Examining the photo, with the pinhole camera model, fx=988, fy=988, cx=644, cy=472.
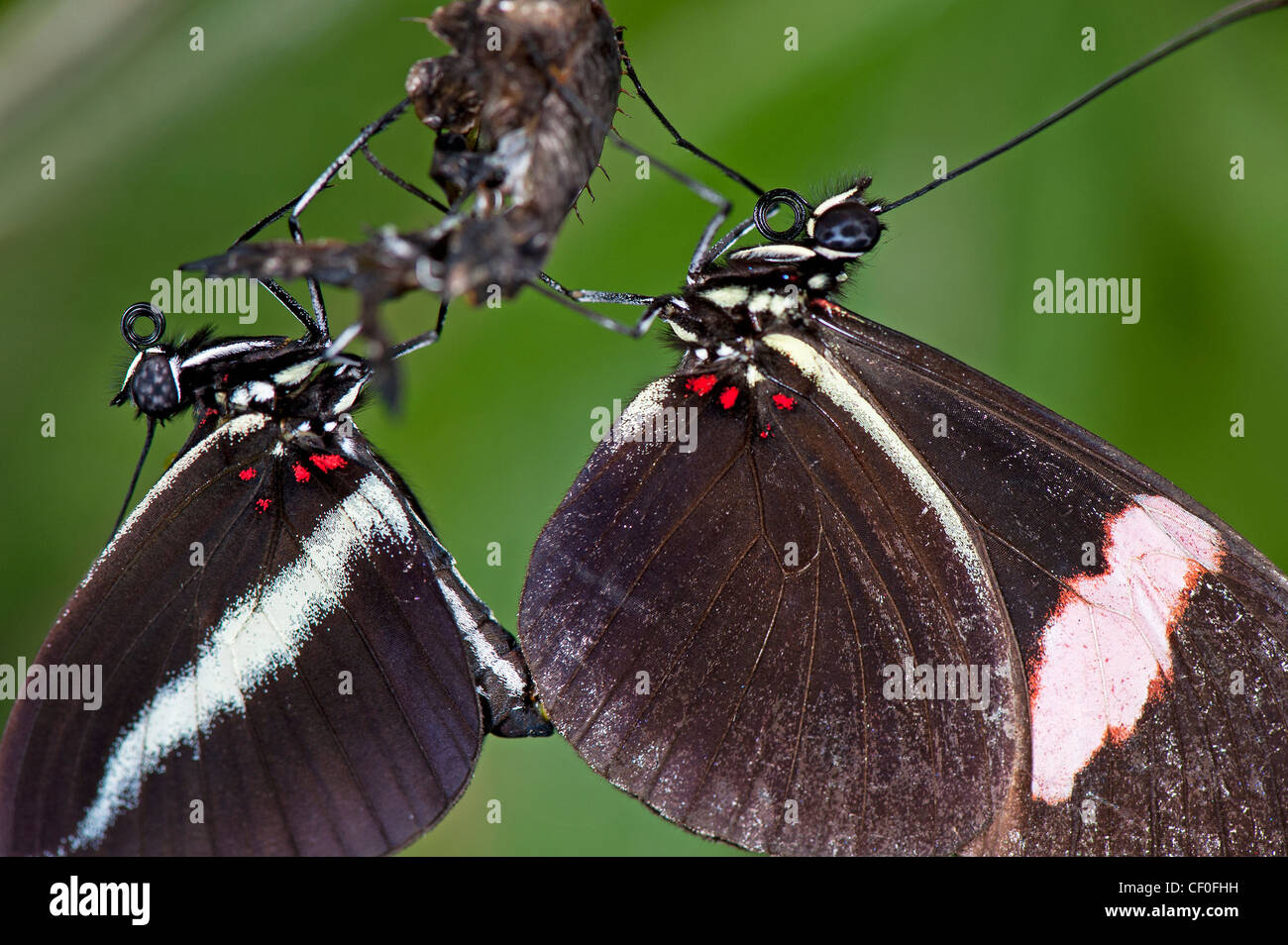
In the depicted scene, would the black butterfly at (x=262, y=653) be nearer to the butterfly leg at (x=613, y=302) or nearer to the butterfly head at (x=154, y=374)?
the butterfly head at (x=154, y=374)

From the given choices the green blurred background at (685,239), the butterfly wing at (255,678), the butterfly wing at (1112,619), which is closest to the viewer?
the butterfly wing at (255,678)

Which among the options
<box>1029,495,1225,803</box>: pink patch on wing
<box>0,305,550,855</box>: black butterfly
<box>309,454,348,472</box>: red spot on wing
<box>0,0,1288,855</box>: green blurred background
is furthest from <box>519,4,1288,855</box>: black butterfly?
<box>0,0,1288,855</box>: green blurred background

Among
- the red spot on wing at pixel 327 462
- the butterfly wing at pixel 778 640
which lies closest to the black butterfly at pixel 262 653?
the red spot on wing at pixel 327 462

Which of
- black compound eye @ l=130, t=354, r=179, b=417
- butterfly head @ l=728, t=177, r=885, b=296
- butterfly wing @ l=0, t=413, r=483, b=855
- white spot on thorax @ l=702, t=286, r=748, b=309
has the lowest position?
butterfly wing @ l=0, t=413, r=483, b=855

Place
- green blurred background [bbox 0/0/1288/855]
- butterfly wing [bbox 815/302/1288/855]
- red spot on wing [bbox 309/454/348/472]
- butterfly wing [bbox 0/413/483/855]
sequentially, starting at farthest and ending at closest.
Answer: green blurred background [bbox 0/0/1288/855] < red spot on wing [bbox 309/454/348/472] < butterfly wing [bbox 815/302/1288/855] < butterfly wing [bbox 0/413/483/855]

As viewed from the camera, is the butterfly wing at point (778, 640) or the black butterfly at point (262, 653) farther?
the butterfly wing at point (778, 640)

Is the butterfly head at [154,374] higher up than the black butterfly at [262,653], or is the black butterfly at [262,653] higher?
the butterfly head at [154,374]

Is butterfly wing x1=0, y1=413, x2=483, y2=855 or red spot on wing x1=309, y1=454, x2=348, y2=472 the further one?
red spot on wing x1=309, y1=454, x2=348, y2=472

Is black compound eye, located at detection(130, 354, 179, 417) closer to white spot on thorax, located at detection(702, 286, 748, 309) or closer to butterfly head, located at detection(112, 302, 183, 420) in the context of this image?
butterfly head, located at detection(112, 302, 183, 420)
